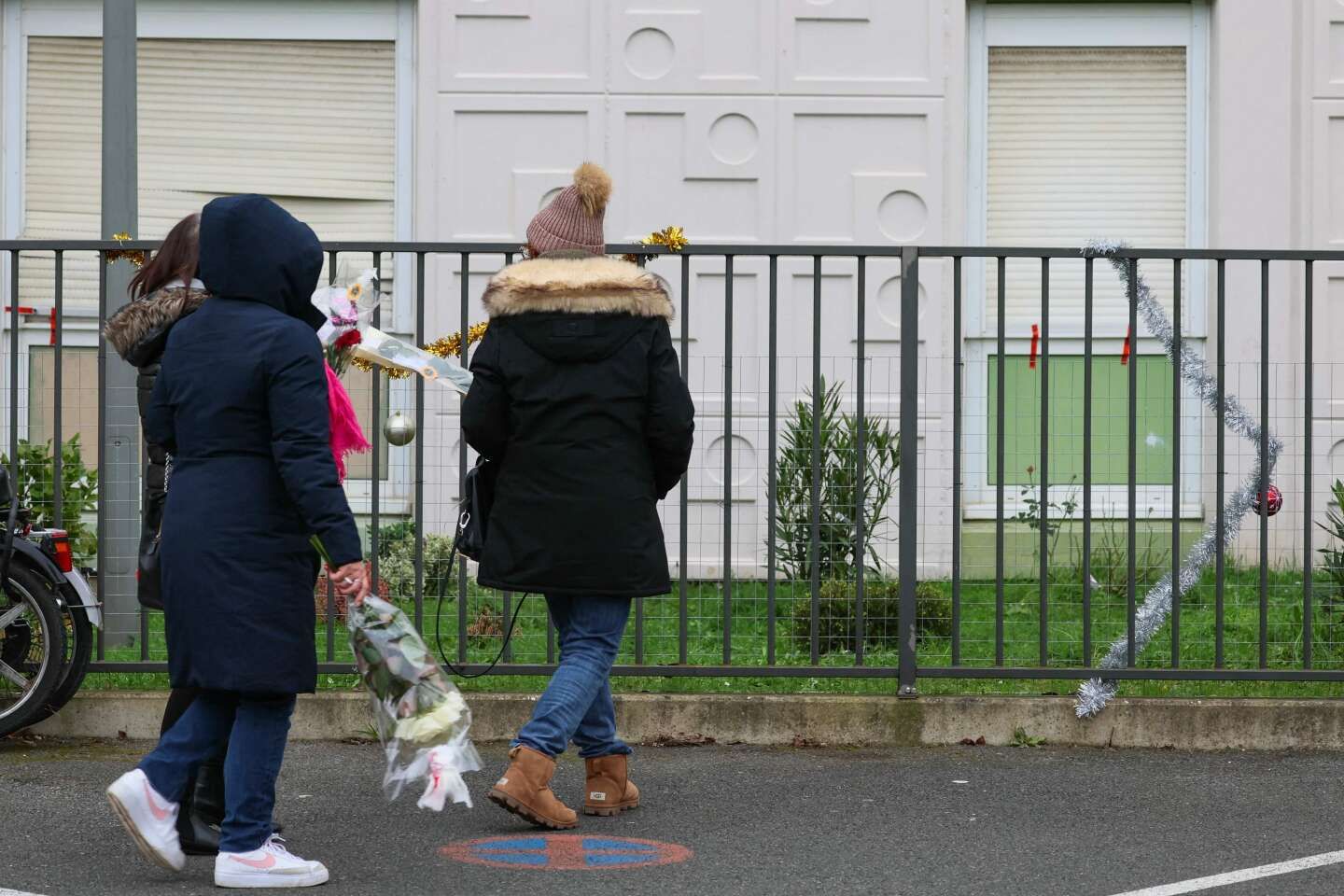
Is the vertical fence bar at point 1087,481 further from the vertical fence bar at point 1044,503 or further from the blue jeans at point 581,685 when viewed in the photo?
the blue jeans at point 581,685

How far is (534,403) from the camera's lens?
5.23 m

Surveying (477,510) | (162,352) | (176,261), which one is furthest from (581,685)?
(176,261)

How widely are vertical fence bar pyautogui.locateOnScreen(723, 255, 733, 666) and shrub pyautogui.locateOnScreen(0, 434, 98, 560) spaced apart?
2347 mm

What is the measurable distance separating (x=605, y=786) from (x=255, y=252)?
1.97m

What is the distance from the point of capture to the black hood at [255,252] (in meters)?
4.53

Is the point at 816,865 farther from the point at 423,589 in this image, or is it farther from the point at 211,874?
the point at 423,589

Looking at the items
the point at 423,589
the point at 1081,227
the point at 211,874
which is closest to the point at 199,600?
the point at 211,874

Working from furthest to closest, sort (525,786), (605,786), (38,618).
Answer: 1. (38,618)
2. (605,786)
3. (525,786)

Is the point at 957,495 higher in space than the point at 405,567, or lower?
higher

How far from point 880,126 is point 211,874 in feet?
22.2

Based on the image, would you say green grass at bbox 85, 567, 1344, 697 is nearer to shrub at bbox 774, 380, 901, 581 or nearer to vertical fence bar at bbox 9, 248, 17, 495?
shrub at bbox 774, 380, 901, 581

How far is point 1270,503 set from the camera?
22.5ft

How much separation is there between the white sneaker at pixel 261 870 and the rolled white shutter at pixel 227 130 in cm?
650

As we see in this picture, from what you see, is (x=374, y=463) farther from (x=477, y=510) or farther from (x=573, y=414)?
(x=573, y=414)
